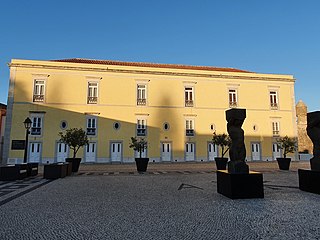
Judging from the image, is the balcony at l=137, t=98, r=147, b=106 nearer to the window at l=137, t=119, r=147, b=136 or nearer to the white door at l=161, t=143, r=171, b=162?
the window at l=137, t=119, r=147, b=136

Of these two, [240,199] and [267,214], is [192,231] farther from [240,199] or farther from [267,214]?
[240,199]

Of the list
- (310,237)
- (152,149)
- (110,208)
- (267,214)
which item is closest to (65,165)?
(110,208)

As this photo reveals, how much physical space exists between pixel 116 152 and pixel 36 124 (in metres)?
7.88

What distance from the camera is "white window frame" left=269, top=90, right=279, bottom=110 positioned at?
26.1 metres

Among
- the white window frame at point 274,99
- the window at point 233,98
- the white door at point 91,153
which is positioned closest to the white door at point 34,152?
the white door at point 91,153

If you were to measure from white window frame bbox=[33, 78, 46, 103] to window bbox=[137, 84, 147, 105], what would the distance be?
9124 mm

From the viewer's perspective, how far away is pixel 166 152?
23.2m

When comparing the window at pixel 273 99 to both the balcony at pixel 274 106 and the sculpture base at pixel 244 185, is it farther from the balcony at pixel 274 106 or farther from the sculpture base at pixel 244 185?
the sculpture base at pixel 244 185

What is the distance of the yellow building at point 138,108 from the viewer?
70.1 feet

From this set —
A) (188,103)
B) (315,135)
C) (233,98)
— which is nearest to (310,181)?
(315,135)

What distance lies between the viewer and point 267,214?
4438 millimetres

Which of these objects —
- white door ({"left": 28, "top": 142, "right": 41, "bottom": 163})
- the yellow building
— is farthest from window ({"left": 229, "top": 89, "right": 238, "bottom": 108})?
white door ({"left": 28, "top": 142, "right": 41, "bottom": 163})

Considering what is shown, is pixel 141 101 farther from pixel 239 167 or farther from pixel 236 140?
pixel 239 167

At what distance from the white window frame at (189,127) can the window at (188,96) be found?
1.70 metres
